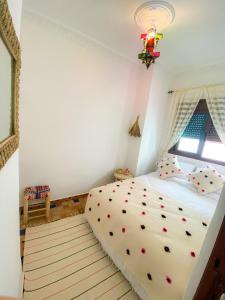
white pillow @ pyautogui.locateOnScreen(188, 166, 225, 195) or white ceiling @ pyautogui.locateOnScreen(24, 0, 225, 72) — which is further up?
white ceiling @ pyautogui.locateOnScreen(24, 0, 225, 72)

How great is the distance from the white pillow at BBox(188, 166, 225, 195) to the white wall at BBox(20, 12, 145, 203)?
1516 millimetres

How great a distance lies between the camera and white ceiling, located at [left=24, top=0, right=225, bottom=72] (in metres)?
1.50

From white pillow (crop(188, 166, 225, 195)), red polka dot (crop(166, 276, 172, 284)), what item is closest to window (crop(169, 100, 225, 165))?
white pillow (crop(188, 166, 225, 195))

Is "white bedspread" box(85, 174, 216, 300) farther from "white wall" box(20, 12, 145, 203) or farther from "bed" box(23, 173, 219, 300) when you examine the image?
"white wall" box(20, 12, 145, 203)

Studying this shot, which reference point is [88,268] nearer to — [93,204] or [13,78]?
[93,204]

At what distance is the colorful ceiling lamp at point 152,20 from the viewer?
1459 millimetres

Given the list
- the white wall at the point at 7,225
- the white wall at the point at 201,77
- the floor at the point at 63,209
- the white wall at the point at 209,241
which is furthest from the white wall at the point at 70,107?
the white wall at the point at 209,241

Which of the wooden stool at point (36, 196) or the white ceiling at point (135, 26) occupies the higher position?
the white ceiling at point (135, 26)

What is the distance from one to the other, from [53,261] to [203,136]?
2967mm

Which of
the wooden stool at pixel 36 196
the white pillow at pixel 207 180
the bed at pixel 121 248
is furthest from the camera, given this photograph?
the white pillow at pixel 207 180

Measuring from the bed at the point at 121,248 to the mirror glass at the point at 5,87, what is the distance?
1.33 meters

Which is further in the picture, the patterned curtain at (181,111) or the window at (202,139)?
the patterned curtain at (181,111)

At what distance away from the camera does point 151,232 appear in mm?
1322

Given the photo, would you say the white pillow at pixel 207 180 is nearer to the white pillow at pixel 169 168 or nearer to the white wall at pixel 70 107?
the white pillow at pixel 169 168
